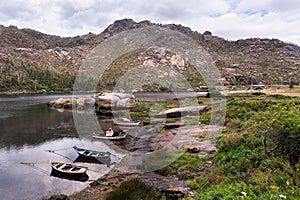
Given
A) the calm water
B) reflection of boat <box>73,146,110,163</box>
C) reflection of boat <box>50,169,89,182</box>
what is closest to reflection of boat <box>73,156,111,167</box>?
reflection of boat <box>73,146,110,163</box>

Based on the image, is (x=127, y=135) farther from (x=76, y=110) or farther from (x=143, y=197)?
(x=76, y=110)

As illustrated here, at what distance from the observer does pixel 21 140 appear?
28.9 meters

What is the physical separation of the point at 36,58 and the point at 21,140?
18497 centimetres

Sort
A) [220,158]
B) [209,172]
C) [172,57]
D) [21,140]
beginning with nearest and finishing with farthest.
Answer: [209,172] → [220,158] → [21,140] → [172,57]

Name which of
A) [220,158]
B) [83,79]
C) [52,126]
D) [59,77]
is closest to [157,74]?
[83,79]

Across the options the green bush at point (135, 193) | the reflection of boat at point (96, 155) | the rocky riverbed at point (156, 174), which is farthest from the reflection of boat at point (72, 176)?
the green bush at point (135, 193)

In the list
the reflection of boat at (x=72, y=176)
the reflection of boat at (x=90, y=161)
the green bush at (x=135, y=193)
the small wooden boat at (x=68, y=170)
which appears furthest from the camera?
the reflection of boat at (x=90, y=161)

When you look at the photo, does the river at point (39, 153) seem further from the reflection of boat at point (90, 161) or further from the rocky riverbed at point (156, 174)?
the rocky riverbed at point (156, 174)

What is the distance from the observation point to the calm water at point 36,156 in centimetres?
1589

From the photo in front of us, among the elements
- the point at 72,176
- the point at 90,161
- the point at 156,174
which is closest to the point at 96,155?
the point at 90,161

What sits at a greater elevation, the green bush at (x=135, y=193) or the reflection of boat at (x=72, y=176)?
the green bush at (x=135, y=193)

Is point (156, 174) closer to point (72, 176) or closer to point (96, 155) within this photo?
point (72, 176)

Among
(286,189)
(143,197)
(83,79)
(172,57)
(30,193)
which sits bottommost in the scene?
(30,193)

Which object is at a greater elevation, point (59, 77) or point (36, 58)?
point (36, 58)
